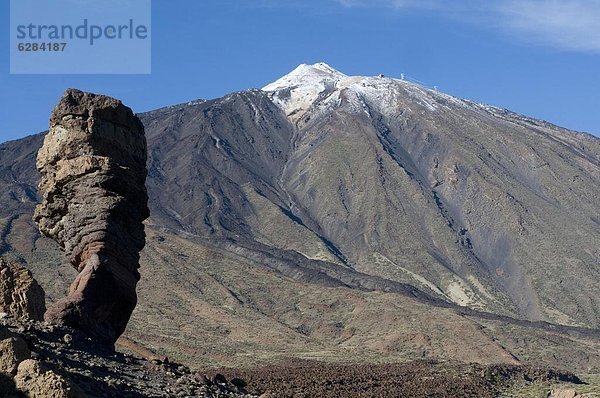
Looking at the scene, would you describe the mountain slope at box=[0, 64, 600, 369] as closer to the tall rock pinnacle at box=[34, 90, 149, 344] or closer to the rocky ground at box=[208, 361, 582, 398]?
the rocky ground at box=[208, 361, 582, 398]

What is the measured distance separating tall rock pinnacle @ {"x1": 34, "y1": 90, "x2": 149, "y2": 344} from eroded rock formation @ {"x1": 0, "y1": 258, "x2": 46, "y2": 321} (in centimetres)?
85

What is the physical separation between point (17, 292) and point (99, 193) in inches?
102

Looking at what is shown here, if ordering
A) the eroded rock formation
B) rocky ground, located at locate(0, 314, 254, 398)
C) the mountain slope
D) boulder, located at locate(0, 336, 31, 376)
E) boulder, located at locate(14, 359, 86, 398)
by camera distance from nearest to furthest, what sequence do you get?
boulder, located at locate(14, 359, 86, 398) → rocky ground, located at locate(0, 314, 254, 398) → boulder, located at locate(0, 336, 31, 376) → the eroded rock formation → the mountain slope

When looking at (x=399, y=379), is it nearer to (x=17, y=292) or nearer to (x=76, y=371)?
(x=17, y=292)

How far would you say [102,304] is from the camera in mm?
20938

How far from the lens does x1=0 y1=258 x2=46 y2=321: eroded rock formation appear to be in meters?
20.5

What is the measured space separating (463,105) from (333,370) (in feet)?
493

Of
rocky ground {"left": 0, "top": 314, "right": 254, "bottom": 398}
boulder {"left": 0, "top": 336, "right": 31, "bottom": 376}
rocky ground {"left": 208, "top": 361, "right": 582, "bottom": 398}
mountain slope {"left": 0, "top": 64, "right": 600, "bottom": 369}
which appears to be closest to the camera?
rocky ground {"left": 0, "top": 314, "right": 254, "bottom": 398}

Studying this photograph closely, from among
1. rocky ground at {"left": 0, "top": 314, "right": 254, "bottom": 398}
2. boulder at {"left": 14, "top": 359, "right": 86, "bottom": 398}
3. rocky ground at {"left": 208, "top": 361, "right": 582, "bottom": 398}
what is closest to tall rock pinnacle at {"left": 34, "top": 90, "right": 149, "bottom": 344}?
rocky ground at {"left": 0, "top": 314, "right": 254, "bottom": 398}

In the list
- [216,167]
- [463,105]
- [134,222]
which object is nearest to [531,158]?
[463,105]

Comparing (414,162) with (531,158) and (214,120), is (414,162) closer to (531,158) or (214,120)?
(531,158)

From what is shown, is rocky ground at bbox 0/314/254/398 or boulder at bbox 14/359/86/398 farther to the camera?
rocky ground at bbox 0/314/254/398

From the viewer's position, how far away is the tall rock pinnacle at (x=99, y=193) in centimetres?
2141

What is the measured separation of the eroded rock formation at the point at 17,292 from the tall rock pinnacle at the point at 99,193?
33.6 inches
